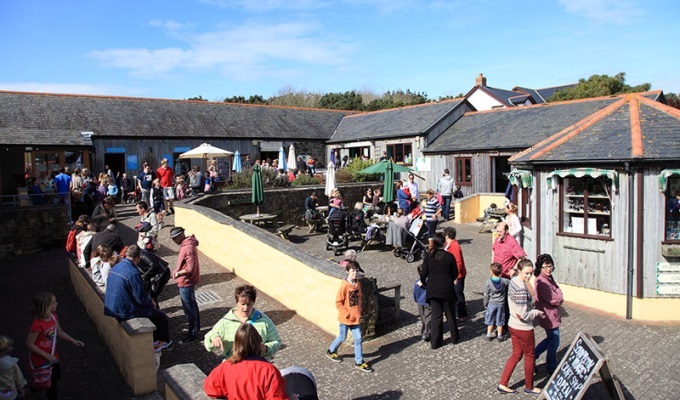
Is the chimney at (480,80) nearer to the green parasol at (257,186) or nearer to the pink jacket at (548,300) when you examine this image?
the green parasol at (257,186)

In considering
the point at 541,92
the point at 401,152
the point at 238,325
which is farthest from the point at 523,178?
the point at 541,92

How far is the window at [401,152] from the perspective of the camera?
84.9 ft

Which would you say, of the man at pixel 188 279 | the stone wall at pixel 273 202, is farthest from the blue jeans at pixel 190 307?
the stone wall at pixel 273 202

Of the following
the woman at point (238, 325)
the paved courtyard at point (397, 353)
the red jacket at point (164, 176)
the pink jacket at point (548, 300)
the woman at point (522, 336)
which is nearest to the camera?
the woman at point (238, 325)

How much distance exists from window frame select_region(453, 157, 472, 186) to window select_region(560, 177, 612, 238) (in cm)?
1365

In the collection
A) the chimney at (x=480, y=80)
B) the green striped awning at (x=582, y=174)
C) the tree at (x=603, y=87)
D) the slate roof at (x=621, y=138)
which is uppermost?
the chimney at (x=480, y=80)

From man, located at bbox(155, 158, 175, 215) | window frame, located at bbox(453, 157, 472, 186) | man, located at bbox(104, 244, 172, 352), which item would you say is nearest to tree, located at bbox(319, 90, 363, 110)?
window frame, located at bbox(453, 157, 472, 186)

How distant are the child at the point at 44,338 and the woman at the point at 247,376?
9.44ft

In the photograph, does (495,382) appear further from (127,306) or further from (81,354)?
(81,354)

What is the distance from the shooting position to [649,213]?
28.1 ft

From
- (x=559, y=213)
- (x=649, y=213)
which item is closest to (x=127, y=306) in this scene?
(x=559, y=213)

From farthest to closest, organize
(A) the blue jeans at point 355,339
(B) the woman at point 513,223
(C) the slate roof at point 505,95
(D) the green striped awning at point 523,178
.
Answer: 1. (C) the slate roof at point 505,95
2. (D) the green striped awning at point 523,178
3. (B) the woman at point 513,223
4. (A) the blue jeans at point 355,339

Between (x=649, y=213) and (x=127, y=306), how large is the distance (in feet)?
27.2

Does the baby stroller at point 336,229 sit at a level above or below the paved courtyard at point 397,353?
above
